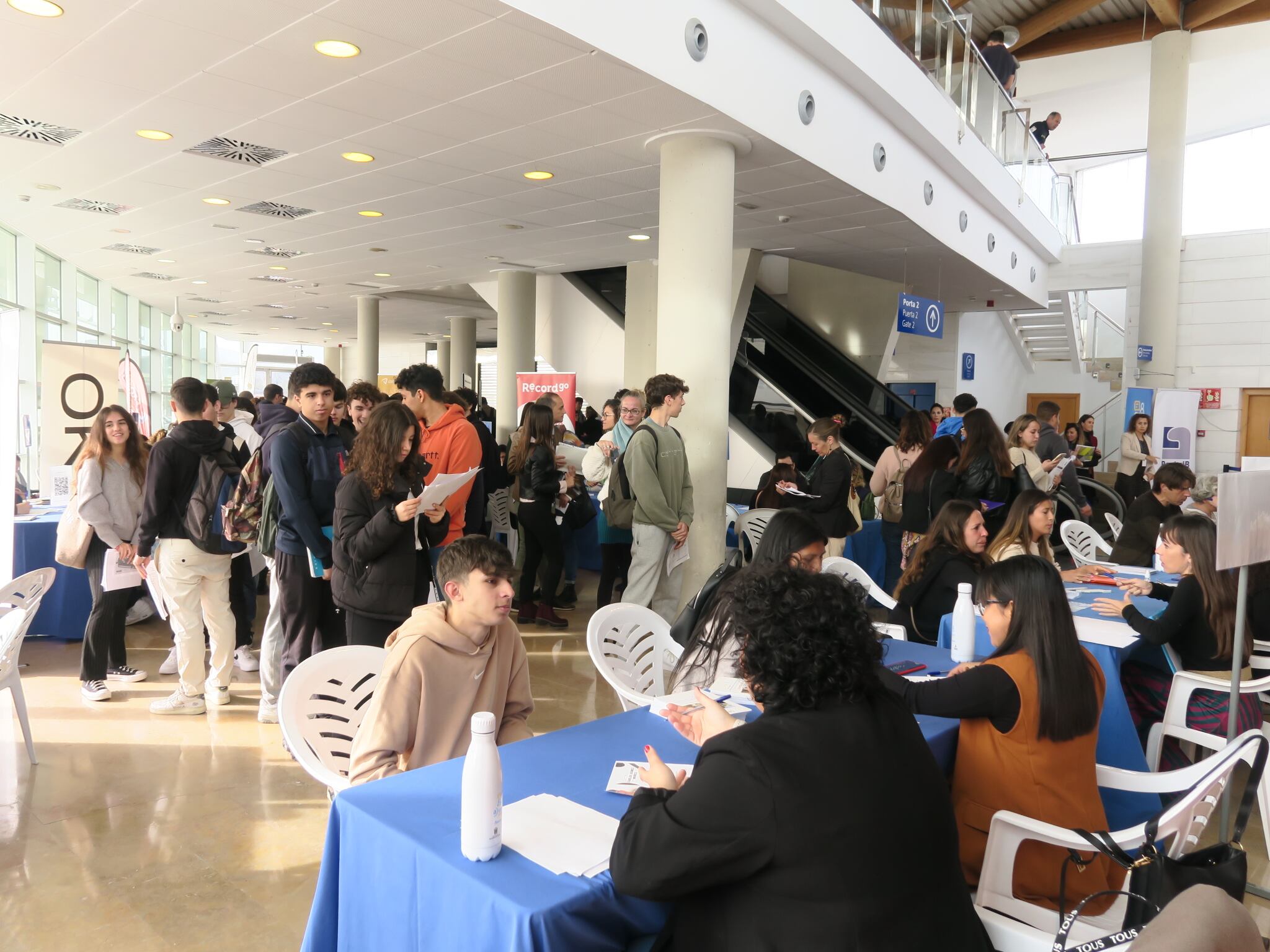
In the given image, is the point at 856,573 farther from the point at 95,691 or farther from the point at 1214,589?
the point at 95,691

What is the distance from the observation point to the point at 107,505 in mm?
4656

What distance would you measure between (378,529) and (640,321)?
25.3ft

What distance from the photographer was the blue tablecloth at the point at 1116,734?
3127mm

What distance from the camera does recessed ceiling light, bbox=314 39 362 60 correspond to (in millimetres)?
4488

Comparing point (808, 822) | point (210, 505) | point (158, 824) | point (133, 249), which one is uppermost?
point (133, 249)

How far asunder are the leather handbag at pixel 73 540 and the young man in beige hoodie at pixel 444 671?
10.7 feet

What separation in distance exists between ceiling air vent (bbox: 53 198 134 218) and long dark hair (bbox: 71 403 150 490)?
478 centimetres

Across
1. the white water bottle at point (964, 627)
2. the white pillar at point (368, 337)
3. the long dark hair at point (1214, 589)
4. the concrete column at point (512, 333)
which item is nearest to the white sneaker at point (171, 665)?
the white water bottle at point (964, 627)

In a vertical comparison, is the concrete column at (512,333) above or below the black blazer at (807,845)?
above

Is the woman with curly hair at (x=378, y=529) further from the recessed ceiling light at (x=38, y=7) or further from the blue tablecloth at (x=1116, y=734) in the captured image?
the recessed ceiling light at (x=38, y=7)

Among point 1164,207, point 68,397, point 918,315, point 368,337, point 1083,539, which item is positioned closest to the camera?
point 1083,539

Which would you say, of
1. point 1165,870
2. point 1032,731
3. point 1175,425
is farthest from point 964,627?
point 1175,425

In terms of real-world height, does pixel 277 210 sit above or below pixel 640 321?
above

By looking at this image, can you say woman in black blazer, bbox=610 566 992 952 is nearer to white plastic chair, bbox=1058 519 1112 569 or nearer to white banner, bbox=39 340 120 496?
white plastic chair, bbox=1058 519 1112 569
